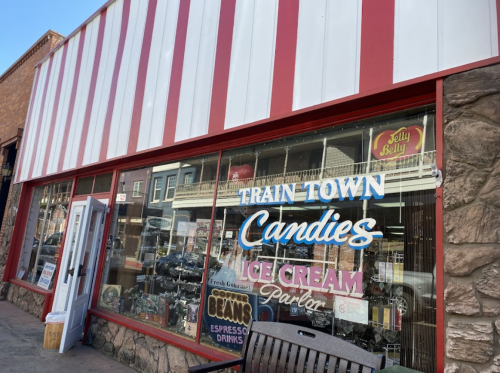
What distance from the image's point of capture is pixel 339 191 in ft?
11.4

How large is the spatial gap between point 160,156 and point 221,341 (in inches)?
112

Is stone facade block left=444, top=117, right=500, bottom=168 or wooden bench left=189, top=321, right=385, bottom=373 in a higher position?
stone facade block left=444, top=117, right=500, bottom=168

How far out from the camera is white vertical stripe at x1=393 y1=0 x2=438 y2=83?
2.84 metres

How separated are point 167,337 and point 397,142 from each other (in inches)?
136

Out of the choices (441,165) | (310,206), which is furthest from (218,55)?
(441,165)

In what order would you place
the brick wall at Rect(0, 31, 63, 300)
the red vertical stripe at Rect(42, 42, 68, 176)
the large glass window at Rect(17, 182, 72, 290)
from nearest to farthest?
1. the large glass window at Rect(17, 182, 72, 290)
2. the red vertical stripe at Rect(42, 42, 68, 176)
3. the brick wall at Rect(0, 31, 63, 300)

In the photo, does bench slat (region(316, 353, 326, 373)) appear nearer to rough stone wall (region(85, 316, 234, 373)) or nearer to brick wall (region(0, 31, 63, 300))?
rough stone wall (region(85, 316, 234, 373))

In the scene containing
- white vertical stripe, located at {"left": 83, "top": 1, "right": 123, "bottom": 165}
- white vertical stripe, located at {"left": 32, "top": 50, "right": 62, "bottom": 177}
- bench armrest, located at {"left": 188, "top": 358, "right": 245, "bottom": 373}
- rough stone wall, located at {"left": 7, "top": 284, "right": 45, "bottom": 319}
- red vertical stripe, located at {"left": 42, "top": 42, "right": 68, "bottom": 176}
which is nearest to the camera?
bench armrest, located at {"left": 188, "top": 358, "right": 245, "bottom": 373}

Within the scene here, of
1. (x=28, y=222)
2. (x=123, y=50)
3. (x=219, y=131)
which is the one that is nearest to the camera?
(x=219, y=131)

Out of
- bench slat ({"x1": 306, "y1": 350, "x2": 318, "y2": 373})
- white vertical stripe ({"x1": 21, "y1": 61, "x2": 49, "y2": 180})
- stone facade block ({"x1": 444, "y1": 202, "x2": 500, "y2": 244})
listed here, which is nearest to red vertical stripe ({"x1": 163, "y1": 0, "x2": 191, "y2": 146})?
bench slat ({"x1": 306, "y1": 350, "x2": 318, "y2": 373})

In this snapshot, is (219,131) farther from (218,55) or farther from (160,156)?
(160,156)

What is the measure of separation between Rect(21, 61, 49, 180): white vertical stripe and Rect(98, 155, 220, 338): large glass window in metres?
4.20

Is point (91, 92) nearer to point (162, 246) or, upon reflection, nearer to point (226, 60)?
point (162, 246)

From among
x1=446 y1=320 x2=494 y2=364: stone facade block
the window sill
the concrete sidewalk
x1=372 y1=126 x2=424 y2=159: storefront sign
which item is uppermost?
x1=372 y1=126 x2=424 y2=159: storefront sign
